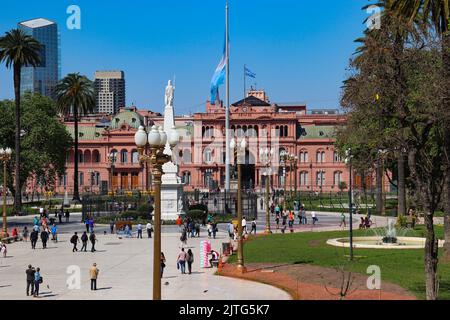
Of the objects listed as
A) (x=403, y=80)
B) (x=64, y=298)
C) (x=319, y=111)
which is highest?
(x=319, y=111)

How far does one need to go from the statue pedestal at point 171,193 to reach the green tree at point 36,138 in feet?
80.6

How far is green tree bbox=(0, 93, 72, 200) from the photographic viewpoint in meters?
67.2

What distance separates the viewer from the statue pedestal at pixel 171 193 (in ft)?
152

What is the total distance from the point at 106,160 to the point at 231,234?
250 ft

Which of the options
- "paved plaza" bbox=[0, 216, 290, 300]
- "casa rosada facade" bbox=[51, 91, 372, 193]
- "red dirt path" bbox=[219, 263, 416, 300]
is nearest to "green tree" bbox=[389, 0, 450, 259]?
"red dirt path" bbox=[219, 263, 416, 300]

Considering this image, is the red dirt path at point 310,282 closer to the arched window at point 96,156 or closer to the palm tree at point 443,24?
the palm tree at point 443,24

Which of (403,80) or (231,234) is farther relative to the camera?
(231,234)

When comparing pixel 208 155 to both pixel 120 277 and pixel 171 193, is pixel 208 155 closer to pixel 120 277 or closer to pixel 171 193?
pixel 171 193

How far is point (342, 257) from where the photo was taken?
26969mm

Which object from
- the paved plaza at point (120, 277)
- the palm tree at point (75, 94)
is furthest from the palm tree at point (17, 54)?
the paved plaza at point (120, 277)

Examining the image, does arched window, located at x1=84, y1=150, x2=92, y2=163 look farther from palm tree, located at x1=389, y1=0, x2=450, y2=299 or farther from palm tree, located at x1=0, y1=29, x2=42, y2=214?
A: palm tree, located at x1=389, y1=0, x2=450, y2=299
